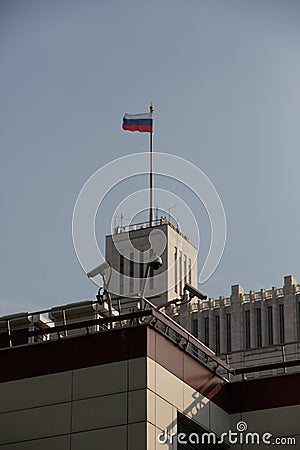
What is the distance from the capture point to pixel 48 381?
32.0m

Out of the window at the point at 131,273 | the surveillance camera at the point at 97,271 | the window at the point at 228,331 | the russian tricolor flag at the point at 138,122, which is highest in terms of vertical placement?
the window at the point at 131,273

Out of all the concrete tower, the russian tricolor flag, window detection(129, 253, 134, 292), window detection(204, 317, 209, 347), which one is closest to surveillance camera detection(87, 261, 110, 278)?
the russian tricolor flag

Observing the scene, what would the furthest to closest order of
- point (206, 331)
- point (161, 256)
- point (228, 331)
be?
point (206, 331) → point (228, 331) → point (161, 256)

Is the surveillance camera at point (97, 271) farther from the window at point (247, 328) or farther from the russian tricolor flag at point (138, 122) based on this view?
the window at point (247, 328)

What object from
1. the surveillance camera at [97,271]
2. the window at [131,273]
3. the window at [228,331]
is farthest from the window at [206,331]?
the surveillance camera at [97,271]

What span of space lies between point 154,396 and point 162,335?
6.64 ft

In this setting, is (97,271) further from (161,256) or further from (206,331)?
(206,331)

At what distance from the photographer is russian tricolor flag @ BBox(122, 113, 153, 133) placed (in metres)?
57.6

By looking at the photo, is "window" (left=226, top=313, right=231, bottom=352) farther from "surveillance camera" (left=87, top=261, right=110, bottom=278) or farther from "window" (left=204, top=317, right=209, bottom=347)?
"surveillance camera" (left=87, top=261, right=110, bottom=278)

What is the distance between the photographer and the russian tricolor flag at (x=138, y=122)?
57.6 m

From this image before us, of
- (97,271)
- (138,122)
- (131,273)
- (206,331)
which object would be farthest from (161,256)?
(97,271)

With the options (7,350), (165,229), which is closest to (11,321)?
(7,350)

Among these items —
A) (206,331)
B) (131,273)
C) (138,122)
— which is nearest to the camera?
(138,122)

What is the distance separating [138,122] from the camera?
191 ft
